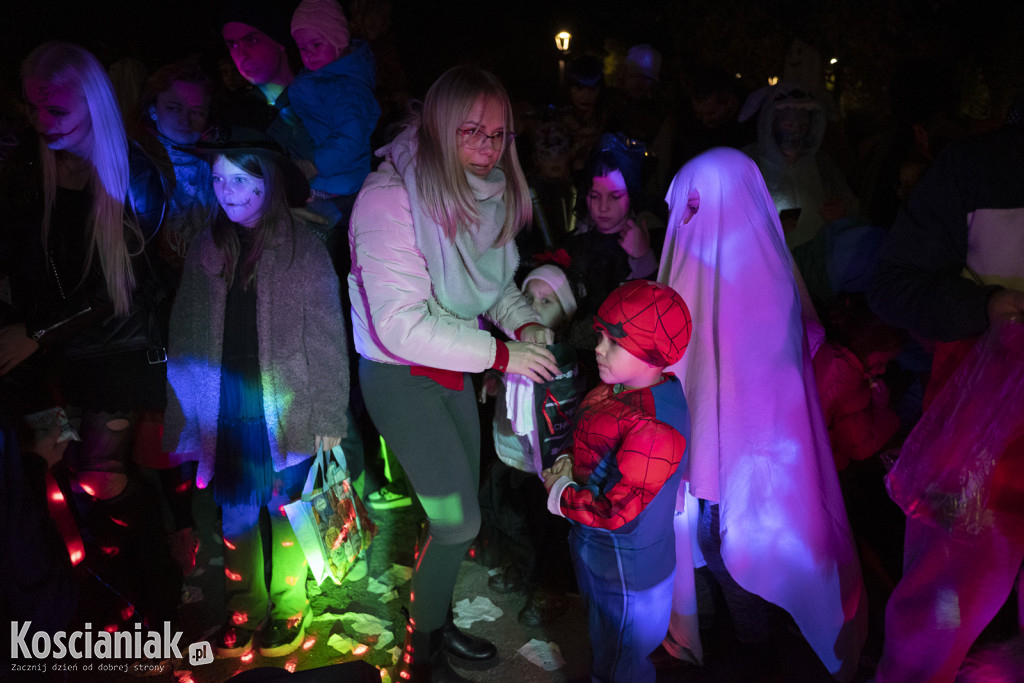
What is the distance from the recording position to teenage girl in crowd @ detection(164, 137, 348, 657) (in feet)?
8.48

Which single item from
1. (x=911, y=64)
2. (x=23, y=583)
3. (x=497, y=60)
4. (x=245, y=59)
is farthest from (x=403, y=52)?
(x=23, y=583)

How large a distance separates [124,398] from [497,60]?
1128cm

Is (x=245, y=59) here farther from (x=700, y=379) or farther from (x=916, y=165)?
(x=916, y=165)

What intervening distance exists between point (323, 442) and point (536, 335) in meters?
1.03

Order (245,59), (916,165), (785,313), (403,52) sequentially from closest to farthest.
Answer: (785,313)
(916,165)
(245,59)
(403,52)

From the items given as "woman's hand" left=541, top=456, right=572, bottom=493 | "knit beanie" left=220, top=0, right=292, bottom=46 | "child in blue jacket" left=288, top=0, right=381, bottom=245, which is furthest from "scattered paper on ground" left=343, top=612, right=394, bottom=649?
"knit beanie" left=220, top=0, right=292, bottom=46

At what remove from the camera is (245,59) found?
3.75m

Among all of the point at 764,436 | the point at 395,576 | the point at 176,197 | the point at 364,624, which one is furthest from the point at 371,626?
the point at 176,197

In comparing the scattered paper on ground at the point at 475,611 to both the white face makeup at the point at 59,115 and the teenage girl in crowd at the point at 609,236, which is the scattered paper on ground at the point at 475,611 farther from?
the white face makeup at the point at 59,115

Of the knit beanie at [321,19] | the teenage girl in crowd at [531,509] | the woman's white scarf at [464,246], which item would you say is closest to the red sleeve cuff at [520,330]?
the woman's white scarf at [464,246]

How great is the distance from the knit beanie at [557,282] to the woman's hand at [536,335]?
0.51 meters

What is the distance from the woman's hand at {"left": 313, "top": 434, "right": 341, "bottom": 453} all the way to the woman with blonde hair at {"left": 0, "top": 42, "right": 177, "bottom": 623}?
0.73 metres

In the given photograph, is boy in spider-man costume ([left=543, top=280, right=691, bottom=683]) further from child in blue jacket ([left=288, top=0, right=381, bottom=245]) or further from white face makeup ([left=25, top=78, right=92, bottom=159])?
white face makeup ([left=25, top=78, right=92, bottom=159])

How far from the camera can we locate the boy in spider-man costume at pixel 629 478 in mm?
1900
